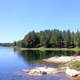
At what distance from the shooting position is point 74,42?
6289 inches

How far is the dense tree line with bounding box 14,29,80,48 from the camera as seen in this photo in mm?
165587

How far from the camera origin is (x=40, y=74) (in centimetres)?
4025

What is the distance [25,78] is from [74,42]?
12570cm

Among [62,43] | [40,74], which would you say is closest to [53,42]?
[62,43]

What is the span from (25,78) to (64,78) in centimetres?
599

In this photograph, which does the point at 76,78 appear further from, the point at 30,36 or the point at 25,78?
the point at 30,36

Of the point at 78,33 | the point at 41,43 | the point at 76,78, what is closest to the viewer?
the point at 76,78

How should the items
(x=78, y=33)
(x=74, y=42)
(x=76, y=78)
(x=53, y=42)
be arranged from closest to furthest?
(x=76, y=78) → (x=78, y=33) → (x=74, y=42) → (x=53, y=42)

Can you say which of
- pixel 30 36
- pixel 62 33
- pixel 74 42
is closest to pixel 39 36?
pixel 30 36

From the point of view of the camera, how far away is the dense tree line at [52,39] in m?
166

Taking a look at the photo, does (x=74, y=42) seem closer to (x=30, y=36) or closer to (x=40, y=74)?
(x=30, y=36)

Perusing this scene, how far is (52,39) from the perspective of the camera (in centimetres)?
17475

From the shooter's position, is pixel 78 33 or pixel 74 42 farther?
pixel 74 42

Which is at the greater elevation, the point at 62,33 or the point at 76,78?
the point at 62,33
